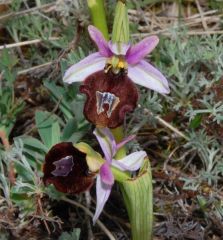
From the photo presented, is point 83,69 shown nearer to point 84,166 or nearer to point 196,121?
point 84,166

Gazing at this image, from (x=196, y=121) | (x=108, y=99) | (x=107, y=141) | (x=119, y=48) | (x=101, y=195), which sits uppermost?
(x=119, y=48)

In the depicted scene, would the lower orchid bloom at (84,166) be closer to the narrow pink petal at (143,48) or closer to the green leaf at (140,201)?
the green leaf at (140,201)

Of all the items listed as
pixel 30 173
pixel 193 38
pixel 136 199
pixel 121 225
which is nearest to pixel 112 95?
pixel 136 199

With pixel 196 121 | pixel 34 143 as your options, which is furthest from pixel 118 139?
pixel 196 121

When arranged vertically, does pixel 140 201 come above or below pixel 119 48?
below

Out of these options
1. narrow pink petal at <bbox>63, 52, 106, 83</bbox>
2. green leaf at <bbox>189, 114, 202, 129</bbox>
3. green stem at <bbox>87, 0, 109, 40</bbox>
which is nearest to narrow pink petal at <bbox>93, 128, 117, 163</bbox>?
narrow pink petal at <bbox>63, 52, 106, 83</bbox>

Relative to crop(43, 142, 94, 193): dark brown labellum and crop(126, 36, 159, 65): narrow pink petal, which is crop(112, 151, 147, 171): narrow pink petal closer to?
crop(43, 142, 94, 193): dark brown labellum

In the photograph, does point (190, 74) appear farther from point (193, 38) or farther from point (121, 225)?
point (121, 225)
